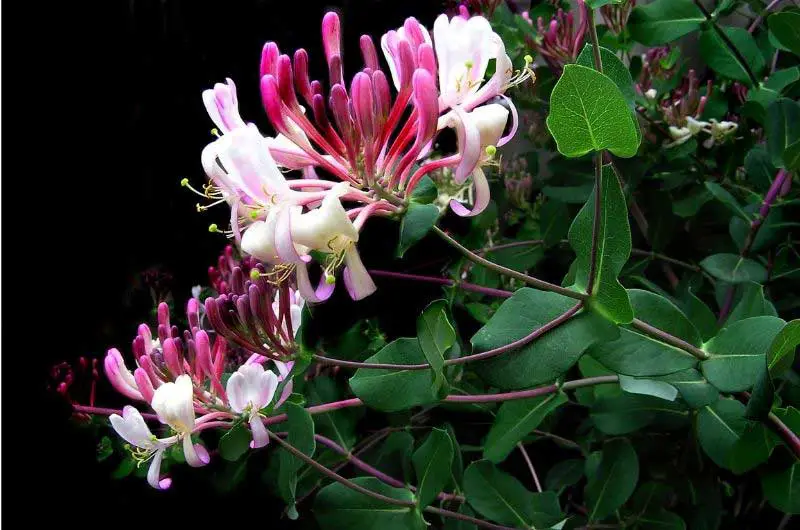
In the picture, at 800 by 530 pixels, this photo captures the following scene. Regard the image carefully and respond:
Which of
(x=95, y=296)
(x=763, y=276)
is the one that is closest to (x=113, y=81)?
(x=95, y=296)

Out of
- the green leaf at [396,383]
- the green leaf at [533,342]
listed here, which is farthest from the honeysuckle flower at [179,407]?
the green leaf at [533,342]

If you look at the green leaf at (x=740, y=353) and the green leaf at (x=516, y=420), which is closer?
the green leaf at (x=740, y=353)

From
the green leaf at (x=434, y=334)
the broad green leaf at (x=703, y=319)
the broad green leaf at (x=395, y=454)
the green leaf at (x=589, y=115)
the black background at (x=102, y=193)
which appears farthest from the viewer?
the black background at (x=102, y=193)

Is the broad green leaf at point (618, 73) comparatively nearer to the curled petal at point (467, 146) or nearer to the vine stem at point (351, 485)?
the curled petal at point (467, 146)

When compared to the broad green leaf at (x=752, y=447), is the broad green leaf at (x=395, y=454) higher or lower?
lower

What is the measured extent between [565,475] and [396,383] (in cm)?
49

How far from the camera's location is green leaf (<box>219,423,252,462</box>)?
0.59 meters

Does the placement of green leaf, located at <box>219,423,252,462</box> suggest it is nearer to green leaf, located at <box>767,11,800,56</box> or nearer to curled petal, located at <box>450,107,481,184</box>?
curled petal, located at <box>450,107,481,184</box>

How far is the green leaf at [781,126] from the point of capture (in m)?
0.78

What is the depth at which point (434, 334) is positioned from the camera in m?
0.49

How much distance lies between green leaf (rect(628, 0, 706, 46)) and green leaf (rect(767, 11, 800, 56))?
0.09m

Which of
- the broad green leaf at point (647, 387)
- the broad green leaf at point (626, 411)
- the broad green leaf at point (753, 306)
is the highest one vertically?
the broad green leaf at point (647, 387)

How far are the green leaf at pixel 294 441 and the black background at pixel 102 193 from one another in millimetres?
422

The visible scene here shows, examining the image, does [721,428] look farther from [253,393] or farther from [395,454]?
[253,393]
